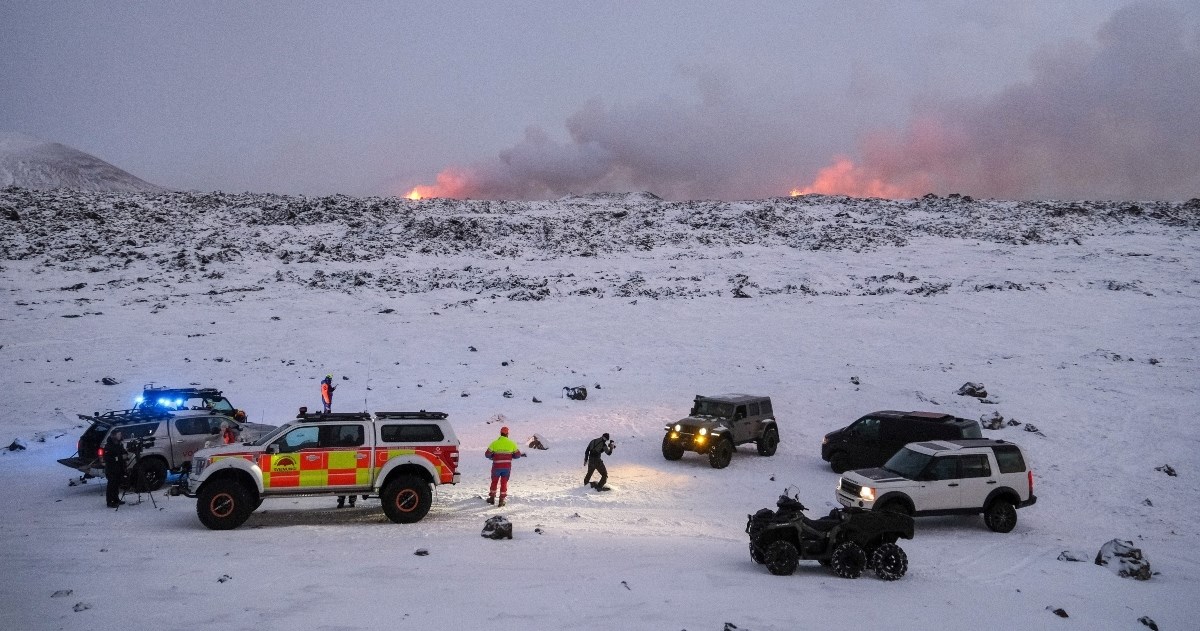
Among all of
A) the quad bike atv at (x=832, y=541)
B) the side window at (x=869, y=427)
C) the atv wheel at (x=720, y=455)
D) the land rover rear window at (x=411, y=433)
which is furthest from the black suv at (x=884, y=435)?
the land rover rear window at (x=411, y=433)

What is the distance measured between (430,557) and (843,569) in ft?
A: 20.1

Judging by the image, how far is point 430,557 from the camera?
33.0ft

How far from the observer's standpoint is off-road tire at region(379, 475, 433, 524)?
12.4 meters

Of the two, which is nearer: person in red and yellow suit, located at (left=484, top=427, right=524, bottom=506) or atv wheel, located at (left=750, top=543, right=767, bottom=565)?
atv wheel, located at (left=750, top=543, right=767, bottom=565)

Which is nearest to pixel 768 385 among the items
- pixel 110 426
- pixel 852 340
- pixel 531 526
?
pixel 852 340

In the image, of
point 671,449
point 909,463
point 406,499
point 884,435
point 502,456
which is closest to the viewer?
point 406,499

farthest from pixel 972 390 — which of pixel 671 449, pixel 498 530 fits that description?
pixel 498 530

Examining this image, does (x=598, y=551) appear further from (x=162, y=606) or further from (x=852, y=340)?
(x=852, y=340)

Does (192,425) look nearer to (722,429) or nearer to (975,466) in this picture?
(722,429)

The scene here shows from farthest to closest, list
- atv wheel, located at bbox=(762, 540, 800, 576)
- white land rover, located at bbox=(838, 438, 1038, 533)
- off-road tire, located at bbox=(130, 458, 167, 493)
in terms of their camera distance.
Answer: off-road tire, located at bbox=(130, 458, 167, 493), white land rover, located at bbox=(838, 438, 1038, 533), atv wheel, located at bbox=(762, 540, 800, 576)

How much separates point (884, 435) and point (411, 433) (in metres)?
12.0

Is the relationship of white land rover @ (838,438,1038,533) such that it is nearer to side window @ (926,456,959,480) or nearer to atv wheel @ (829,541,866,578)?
side window @ (926,456,959,480)

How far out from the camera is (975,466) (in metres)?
13.6

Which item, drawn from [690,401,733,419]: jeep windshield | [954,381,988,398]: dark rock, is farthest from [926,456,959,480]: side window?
[954,381,988,398]: dark rock
